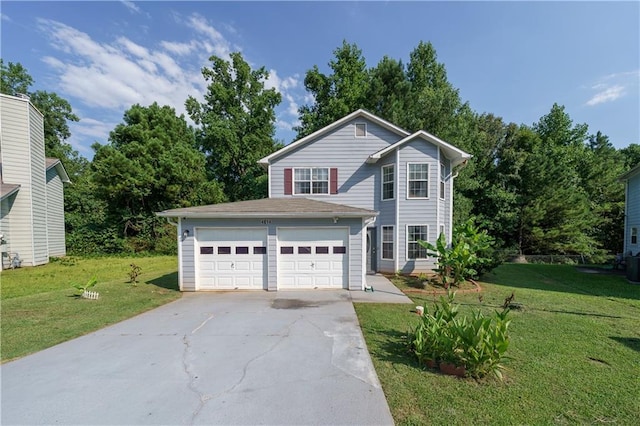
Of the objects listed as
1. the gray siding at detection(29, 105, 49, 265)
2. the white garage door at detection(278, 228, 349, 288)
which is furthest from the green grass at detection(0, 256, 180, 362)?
the white garage door at detection(278, 228, 349, 288)

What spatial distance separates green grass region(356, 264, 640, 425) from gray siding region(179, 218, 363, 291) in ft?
7.32

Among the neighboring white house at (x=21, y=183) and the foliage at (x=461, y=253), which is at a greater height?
the neighboring white house at (x=21, y=183)

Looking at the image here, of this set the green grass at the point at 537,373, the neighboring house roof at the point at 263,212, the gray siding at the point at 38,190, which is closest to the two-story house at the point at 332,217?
the neighboring house roof at the point at 263,212

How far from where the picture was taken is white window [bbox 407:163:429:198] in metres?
12.6

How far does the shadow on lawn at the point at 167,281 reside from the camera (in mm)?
9996

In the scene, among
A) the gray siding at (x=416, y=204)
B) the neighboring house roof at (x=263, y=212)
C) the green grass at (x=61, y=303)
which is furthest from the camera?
the gray siding at (x=416, y=204)

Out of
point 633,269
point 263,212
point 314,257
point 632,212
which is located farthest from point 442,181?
point 632,212

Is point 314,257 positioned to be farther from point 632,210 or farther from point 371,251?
point 632,210

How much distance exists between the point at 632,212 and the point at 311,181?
17.5 meters

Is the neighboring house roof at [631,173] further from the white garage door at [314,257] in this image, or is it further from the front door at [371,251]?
the white garage door at [314,257]

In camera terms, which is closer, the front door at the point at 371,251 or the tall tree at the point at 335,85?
the front door at the point at 371,251

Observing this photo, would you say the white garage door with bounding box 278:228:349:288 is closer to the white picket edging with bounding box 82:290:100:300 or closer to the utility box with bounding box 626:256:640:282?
the white picket edging with bounding box 82:290:100:300

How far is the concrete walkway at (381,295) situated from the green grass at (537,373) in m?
0.78

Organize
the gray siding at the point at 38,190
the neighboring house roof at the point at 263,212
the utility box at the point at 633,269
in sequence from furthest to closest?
the gray siding at the point at 38,190, the utility box at the point at 633,269, the neighboring house roof at the point at 263,212
